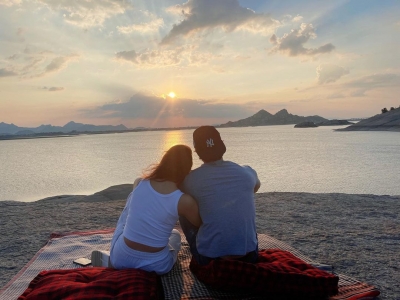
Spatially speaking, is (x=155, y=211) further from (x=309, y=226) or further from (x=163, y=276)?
(x=309, y=226)

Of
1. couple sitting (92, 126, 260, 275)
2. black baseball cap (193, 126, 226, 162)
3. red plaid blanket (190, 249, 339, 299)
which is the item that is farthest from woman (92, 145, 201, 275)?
red plaid blanket (190, 249, 339, 299)

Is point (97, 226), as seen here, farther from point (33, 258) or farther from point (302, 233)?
point (302, 233)

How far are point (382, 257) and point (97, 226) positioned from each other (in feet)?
14.9

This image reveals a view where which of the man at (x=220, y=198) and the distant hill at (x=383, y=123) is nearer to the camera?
the man at (x=220, y=198)

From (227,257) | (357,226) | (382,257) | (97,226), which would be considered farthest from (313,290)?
(97,226)

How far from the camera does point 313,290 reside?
3.42 m

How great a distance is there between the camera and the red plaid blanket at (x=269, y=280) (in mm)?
3336

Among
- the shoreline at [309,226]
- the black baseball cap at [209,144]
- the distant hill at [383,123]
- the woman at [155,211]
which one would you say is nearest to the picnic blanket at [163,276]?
the shoreline at [309,226]

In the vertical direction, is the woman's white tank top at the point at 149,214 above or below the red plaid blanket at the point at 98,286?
above


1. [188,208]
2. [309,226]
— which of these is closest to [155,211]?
[188,208]

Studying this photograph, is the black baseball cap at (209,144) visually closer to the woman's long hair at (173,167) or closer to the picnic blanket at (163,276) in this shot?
the woman's long hair at (173,167)

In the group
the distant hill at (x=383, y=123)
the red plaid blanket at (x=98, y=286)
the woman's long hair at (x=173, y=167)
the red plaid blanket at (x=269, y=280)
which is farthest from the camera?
the distant hill at (x=383, y=123)

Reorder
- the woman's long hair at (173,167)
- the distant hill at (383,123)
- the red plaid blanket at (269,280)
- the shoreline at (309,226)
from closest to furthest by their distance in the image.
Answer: the red plaid blanket at (269,280) → the woman's long hair at (173,167) → the shoreline at (309,226) → the distant hill at (383,123)

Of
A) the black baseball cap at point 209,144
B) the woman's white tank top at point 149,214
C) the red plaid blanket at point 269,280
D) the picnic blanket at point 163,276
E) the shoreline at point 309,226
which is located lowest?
the shoreline at point 309,226
